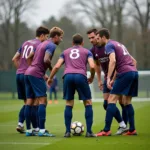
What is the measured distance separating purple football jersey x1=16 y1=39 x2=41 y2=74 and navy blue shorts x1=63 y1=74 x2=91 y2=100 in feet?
4.21

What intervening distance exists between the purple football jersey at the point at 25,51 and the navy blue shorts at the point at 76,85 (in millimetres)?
1283

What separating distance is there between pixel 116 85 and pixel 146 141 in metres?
1.68

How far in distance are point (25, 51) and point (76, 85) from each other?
5.66ft

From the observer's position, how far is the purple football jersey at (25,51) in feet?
41.2

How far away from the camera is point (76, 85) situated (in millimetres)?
11695

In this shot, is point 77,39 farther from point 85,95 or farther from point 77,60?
point 85,95

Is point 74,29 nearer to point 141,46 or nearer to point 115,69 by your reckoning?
point 141,46

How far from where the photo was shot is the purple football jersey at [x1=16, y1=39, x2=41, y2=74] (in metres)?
12.6

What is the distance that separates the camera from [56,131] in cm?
1319

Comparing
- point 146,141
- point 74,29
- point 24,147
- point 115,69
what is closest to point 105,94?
point 115,69

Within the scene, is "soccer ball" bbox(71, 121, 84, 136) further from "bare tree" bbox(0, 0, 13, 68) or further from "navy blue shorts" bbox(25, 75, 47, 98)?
"bare tree" bbox(0, 0, 13, 68)

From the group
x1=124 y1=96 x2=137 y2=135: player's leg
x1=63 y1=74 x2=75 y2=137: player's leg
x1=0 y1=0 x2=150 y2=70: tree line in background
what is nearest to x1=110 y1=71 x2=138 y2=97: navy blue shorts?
x1=124 y1=96 x2=137 y2=135: player's leg

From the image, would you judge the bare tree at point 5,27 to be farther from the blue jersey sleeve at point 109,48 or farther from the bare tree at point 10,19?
A: the blue jersey sleeve at point 109,48

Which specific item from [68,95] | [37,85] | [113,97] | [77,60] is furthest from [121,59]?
[37,85]
